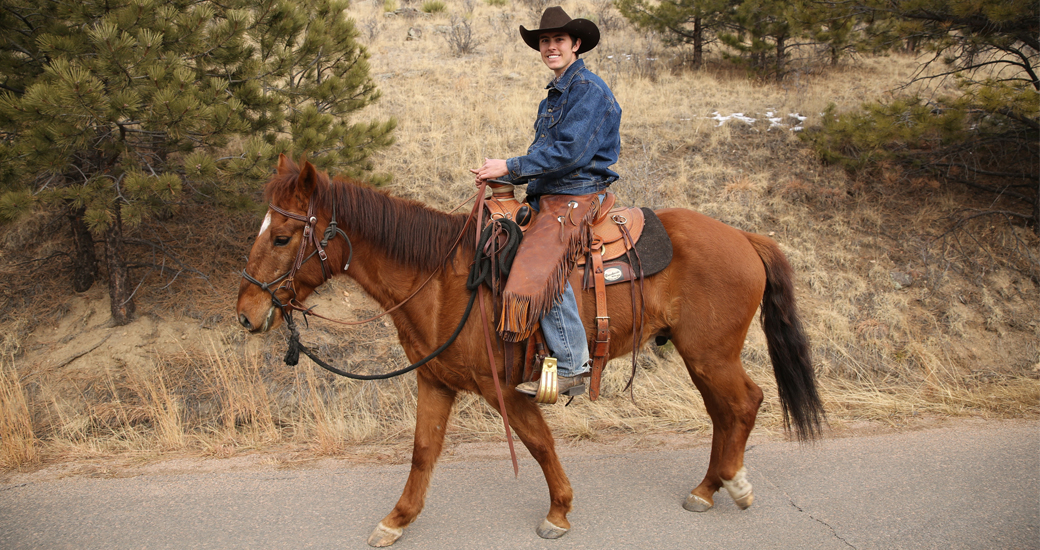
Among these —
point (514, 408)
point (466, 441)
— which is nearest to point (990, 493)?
point (514, 408)

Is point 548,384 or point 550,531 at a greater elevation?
point 548,384

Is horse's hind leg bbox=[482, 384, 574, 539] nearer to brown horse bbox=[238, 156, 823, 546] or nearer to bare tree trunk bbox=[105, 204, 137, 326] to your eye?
brown horse bbox=[238, 156, 823, 546]

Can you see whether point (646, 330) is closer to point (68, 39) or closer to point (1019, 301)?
point (68, 39)

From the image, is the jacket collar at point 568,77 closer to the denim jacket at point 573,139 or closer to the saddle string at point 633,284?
the denim jacket at point 573,139

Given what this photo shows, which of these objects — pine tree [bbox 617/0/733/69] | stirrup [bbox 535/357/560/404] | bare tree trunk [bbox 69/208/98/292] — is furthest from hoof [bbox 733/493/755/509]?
pine tree [bbox 617/0/733/69]

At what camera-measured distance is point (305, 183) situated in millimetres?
3168

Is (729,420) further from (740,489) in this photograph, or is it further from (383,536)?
(383,536)

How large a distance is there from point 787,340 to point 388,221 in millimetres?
2625

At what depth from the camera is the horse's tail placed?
12.7 ft

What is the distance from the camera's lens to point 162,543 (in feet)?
10.9

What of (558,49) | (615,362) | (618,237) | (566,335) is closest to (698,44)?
(615,362)

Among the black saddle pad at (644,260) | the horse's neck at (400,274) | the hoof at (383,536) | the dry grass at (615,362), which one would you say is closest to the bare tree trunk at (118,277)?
the dry grass at (615,362)

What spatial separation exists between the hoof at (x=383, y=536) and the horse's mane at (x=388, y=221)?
148 centimetres

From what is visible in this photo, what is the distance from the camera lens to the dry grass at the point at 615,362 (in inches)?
196
